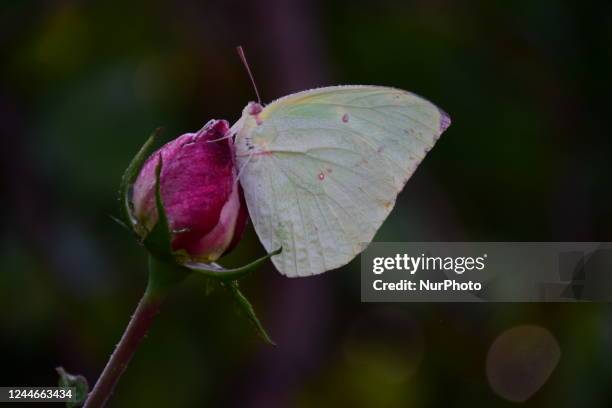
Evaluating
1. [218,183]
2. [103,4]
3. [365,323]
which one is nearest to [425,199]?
[365,323]

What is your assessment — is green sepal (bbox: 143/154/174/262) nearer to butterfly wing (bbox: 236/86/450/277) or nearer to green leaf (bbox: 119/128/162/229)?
green leaf (bbox: 119/128/162/229)

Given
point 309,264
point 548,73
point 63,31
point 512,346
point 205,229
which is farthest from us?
point 548,73

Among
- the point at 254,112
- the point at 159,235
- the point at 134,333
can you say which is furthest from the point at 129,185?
the point at 254,112

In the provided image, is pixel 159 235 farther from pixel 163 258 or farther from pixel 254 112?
pixel 254 112

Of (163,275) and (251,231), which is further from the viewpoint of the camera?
(251,231)

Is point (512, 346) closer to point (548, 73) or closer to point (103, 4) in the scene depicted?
point (548, 73)

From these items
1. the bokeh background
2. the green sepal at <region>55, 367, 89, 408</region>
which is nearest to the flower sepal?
the green sepal at <region>55, 367, 89, 408</region>
